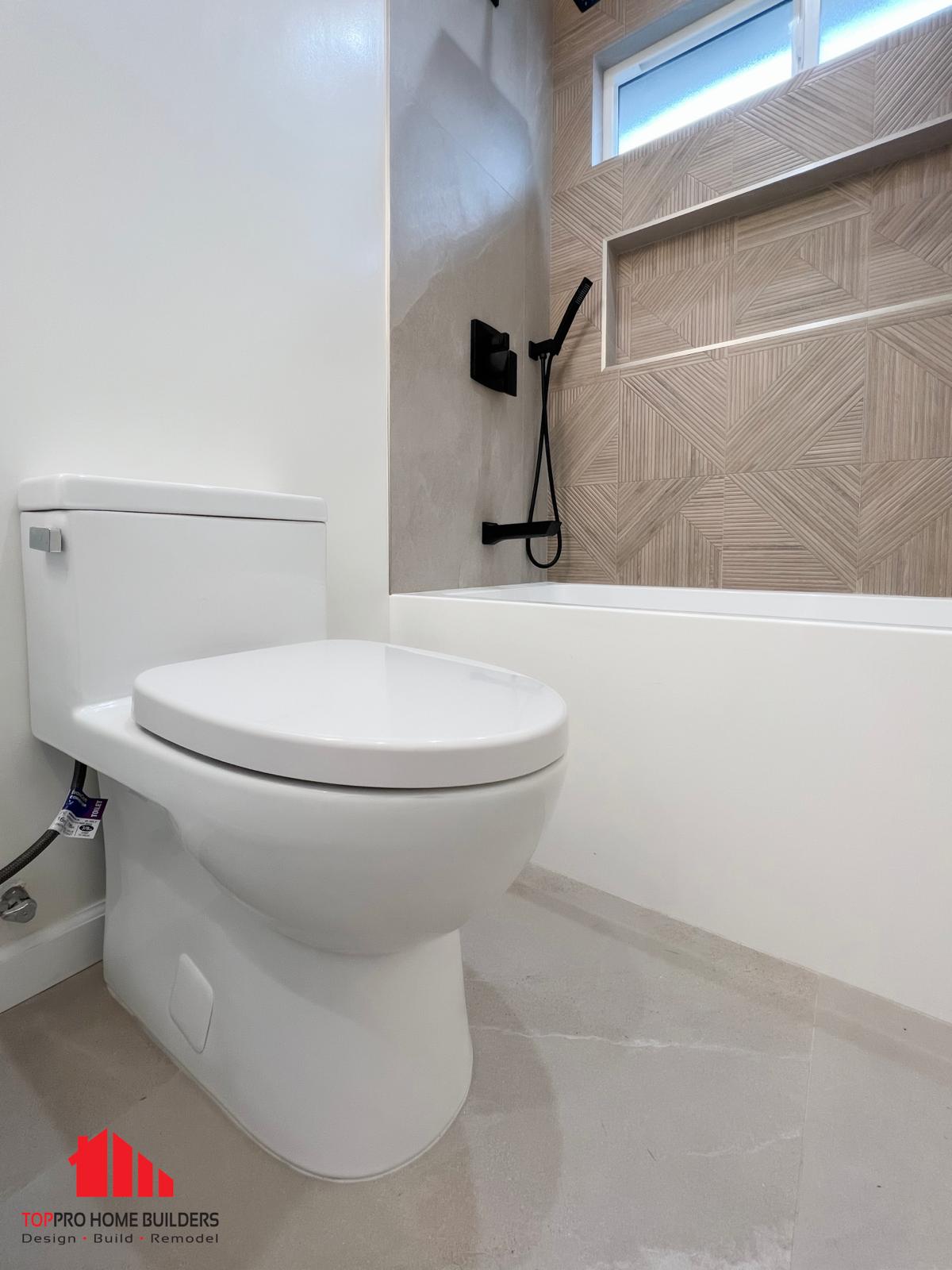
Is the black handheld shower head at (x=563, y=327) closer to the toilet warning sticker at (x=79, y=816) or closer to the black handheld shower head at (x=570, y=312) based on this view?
the black handheld shower head at (x=570, y=312)

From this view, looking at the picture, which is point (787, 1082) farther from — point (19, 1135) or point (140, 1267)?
point (19, 1135)

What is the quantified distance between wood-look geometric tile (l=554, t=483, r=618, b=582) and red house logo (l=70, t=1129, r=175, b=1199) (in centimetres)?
162

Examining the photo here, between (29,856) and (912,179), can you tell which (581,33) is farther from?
(29,856)

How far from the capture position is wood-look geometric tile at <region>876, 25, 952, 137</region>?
1.37 metres

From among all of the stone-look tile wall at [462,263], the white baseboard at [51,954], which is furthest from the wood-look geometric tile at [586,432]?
the white baseboard at [51,954]

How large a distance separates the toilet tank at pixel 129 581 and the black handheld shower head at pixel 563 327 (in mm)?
1164

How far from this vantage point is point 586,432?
194 cm

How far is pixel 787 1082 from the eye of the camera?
0.73m

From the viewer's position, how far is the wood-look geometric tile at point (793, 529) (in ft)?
5.08

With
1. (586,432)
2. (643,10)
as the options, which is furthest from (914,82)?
(586,432)

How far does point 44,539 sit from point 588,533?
1.46m

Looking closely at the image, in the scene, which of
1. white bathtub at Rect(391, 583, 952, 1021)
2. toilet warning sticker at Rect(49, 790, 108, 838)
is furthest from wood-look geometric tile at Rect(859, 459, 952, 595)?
toilet warning sticker at Rect(49, 790, 108, 838)

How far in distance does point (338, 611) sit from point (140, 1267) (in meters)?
0.95

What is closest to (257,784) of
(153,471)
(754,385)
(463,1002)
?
(463,1002)
